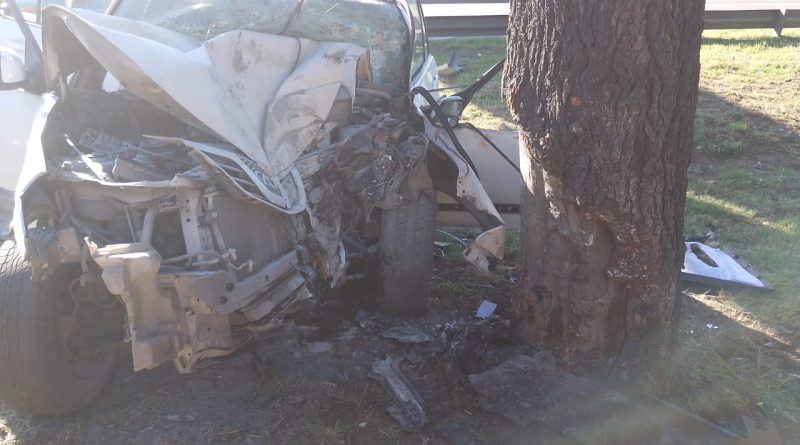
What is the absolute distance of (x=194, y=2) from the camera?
4.02 meters

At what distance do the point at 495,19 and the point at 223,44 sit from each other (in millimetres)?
8436

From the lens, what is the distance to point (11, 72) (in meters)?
3.70

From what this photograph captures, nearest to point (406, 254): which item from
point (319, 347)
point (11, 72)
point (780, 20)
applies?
point (319, 347)

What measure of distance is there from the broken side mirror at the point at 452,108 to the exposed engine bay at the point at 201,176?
883mm

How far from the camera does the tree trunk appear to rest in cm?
278

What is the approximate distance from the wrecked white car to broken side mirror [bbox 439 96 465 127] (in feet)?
2.16

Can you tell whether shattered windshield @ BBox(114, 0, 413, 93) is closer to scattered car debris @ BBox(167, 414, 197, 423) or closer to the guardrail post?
scattered car debris @ BBox(167, 414, 197, 423)

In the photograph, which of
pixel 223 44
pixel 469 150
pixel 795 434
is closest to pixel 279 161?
pixel 223 44

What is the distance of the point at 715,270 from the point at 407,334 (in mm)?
2224

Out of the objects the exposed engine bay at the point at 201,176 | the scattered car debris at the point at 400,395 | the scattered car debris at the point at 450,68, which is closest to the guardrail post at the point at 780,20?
the scattered car debris at the point at 450,68

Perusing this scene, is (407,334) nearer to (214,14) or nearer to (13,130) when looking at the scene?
(214,14)

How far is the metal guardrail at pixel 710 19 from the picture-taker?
10867 mm

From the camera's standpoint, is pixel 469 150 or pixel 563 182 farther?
pixel 469 150

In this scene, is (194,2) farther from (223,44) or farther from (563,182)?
(563,182)
